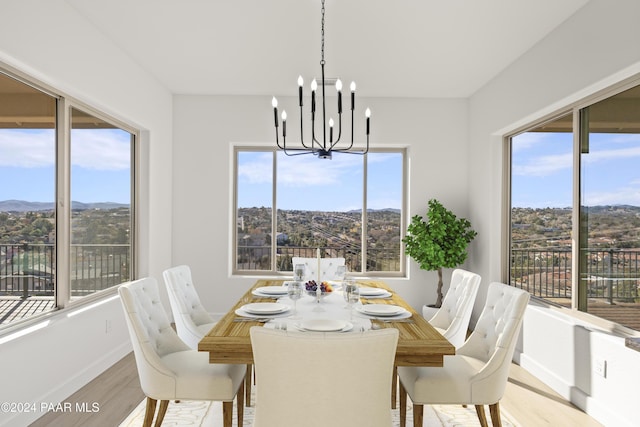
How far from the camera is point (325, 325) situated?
199 centimetres

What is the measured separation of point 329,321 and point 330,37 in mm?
2372

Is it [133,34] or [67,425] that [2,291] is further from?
[133,34]

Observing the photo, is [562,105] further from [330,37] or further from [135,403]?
[135,403]

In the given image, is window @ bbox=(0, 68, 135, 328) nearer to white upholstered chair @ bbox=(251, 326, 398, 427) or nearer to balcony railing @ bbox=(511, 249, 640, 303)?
white upholstered chair @ bbox=(251, 326, 398, 427)

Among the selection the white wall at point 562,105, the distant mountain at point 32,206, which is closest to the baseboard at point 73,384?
the distant mountain at point 32,206

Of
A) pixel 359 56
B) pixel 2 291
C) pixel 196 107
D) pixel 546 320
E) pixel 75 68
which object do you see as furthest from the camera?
pixel 196 107

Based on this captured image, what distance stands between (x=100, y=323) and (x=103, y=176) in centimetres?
131

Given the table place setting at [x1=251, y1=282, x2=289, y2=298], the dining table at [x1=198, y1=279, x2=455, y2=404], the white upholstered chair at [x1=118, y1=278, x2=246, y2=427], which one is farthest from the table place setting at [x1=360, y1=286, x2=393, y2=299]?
the white upholstered chair at [x1=118, y1=278, x2=246, y2=427]

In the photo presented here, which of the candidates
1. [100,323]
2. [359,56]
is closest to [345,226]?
[359,56]

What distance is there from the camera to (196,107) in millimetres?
4996

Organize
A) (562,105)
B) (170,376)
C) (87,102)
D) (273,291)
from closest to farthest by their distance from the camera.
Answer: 1. (170,376)
2. (273,291)
3. (562,105)
4. (87,102)

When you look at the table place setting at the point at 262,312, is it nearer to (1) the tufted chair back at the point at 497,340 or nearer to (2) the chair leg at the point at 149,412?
(2) the chair leg at the point at 149,412

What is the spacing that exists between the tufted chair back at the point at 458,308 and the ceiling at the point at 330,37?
1.91 metres

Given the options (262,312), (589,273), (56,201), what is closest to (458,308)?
(589,273)
